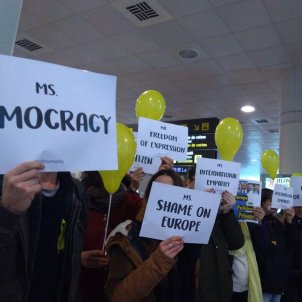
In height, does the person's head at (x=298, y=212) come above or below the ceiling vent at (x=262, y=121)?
below

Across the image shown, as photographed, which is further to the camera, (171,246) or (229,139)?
(229,139)

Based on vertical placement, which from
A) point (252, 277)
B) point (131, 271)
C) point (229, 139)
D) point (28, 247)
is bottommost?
point (252, 277)

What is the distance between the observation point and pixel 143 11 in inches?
164

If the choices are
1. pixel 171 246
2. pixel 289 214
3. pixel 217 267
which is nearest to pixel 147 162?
pixel 217 267

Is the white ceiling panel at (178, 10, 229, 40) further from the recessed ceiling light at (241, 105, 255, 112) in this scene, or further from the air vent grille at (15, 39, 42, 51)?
the recessed ceiling light at (241, 105, 255, 112)

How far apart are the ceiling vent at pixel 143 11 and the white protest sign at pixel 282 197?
2440 mm

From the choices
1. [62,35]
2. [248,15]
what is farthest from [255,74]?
[62,35]

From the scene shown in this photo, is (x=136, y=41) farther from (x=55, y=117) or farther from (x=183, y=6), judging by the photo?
(x=55, y=117)

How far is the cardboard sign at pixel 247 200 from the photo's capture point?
2.47m

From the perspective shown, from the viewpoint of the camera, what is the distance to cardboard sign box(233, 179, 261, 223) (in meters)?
2.47

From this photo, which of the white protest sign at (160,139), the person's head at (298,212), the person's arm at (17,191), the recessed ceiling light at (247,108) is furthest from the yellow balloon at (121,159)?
the recessed ceiling light at (247,108)

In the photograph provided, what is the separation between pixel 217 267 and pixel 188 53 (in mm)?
3851

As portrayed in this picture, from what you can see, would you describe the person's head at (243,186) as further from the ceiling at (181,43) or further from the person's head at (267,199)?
the ceiling at (181,43)

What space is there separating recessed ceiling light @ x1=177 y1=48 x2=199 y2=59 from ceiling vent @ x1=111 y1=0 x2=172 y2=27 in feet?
2.76
